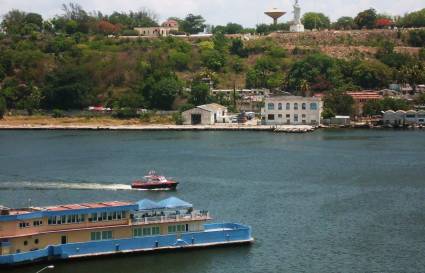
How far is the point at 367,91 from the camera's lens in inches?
→ 4262

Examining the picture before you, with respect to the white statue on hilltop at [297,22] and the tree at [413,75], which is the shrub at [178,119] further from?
the white statue on hilltop at [297,22]

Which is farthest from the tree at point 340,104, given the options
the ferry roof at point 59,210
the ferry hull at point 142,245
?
the ferry roof at point 59,210

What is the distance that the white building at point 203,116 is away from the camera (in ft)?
313

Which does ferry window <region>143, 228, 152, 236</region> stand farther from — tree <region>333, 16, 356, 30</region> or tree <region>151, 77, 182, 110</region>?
tree <region>333, 16, 356, 30</region>

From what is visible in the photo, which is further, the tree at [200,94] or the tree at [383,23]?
the tree at [383,23]

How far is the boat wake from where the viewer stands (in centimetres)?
5266

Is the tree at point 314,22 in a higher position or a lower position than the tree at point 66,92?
higher

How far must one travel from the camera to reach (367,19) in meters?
138

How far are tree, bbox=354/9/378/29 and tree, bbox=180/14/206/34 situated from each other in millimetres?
24703

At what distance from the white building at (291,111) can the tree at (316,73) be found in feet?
43.3

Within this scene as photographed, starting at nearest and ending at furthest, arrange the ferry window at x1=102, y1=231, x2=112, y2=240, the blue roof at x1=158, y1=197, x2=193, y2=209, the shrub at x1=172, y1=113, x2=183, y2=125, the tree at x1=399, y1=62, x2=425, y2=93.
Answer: the ferry window at x1=102, y1=231, x2=112, y2=240 → the blue roof at x1=158, y1=197, x2=193, y2=209 → the shrub at x1=172, y1=113, x2=183, y2=125 → the tree at x1=399, y1=62, x2=425, y2=93

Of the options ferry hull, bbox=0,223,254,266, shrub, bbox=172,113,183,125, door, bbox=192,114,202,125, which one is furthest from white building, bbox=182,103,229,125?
ferry hull, bbox=0,223,254,266

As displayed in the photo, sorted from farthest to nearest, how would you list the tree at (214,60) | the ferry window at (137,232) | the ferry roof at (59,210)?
the tree at (214,60), the ferry window at (137,232), the ferry roof at (59,210)

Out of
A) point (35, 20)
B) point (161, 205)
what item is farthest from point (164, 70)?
point (161, 205)
